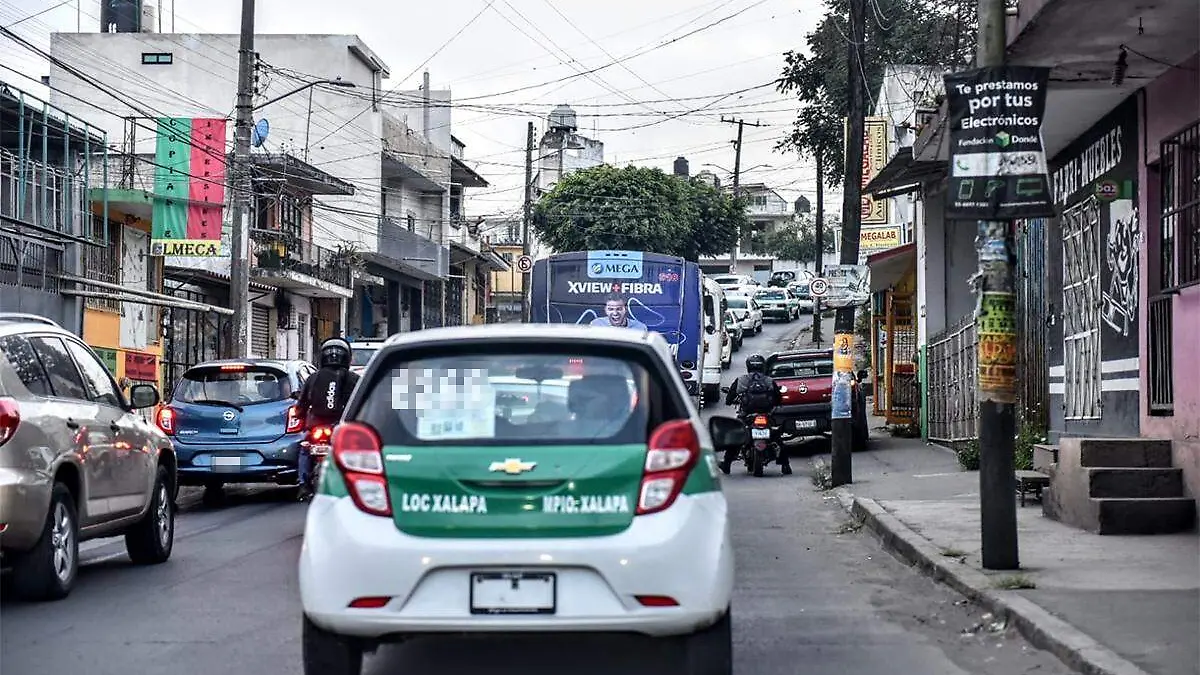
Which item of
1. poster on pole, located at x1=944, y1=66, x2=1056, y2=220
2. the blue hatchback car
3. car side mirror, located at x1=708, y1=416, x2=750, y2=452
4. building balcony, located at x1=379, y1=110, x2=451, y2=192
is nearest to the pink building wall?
poster on pole, located at x1=944, y1=66, x2=1056, y2=220

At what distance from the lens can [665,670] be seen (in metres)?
7.22

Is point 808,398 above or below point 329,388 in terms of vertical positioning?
below

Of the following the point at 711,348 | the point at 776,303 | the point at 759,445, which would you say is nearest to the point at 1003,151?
the point at 759,445

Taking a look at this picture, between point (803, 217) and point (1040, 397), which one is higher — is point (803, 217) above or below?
above

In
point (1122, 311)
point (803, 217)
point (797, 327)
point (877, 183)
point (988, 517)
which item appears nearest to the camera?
point (988, 517)

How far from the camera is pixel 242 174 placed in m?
25.9

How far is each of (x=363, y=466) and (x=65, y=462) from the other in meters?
4.37

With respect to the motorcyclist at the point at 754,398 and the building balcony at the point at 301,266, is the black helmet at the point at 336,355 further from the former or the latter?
the building balcony at the point at 301,266

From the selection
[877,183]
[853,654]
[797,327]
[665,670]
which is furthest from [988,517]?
[797,327]

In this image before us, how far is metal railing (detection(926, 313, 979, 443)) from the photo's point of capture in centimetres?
2175

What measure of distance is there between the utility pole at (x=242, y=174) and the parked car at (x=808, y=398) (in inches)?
383

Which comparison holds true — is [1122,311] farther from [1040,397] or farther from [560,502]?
[560,502]

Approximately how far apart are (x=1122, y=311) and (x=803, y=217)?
312ft

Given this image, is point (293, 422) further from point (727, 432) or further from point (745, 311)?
point (745, 311)
